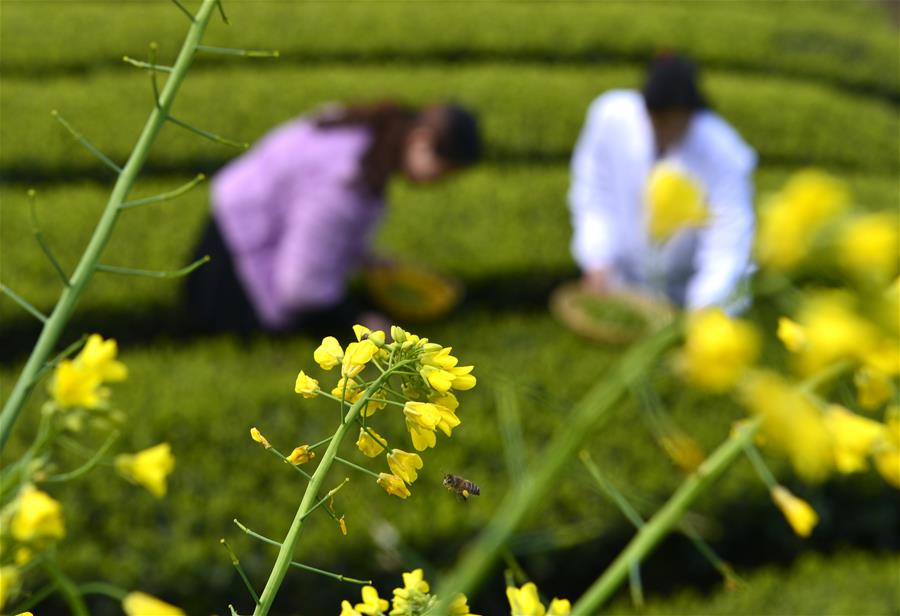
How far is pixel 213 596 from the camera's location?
2248 millimetres

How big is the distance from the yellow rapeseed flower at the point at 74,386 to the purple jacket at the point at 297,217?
8.59 ft

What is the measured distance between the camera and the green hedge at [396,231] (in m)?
3.36

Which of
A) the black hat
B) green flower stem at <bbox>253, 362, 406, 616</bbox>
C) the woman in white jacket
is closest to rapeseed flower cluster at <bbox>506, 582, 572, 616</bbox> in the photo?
green flower stem at <bbox>253, 362, 406, 616</bbox>

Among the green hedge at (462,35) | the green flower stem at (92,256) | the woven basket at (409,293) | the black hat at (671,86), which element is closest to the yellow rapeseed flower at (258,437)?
the green flower stem at (92,256)

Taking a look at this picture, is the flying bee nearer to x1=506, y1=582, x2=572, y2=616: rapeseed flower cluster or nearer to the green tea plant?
x1=506, y1=582, x2=572, y2=616: rapeseed flower cluster

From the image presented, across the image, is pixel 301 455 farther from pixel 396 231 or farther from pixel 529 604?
pixel 396 231

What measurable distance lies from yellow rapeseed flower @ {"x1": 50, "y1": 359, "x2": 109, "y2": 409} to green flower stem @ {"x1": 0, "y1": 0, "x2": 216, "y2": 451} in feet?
0.35

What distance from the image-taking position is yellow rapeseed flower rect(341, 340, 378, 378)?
0.51 meters

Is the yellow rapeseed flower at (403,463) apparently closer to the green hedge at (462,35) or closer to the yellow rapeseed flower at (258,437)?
the yellow rapeseed flower at (258,437)

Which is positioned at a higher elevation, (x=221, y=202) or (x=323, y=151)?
(x=323, y=151)

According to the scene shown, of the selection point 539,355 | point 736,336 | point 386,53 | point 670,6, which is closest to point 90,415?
point 736,336

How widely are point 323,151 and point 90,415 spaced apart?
267 cm

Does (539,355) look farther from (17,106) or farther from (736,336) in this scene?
(736,336)

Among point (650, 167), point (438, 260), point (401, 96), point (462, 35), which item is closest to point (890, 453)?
point (650, 167)
